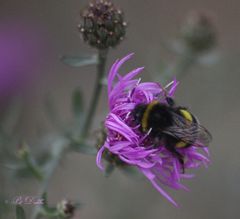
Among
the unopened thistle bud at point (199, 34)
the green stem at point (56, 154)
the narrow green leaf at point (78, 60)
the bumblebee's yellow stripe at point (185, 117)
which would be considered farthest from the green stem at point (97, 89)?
the unopened thistle bud at point (199, 34)

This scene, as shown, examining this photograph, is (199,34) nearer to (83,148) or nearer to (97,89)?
(97,89)

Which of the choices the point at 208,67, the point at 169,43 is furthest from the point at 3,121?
the point at 208,67

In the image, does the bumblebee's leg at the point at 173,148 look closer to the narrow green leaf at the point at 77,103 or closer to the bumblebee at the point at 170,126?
the bumblebee at the point at 170,126

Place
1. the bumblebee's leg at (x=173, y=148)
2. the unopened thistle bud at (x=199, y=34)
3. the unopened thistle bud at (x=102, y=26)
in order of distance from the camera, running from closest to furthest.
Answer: the bumblebee's leg at (x=173, y=148) → the unopened thistle bud at (x=102, y=26) → the unopened thistle bud at (x=199, y=34)

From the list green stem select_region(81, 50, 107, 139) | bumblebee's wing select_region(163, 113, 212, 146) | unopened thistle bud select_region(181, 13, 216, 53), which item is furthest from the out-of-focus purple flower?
unopened thistle bud select_region(181, 13, 216, 53)

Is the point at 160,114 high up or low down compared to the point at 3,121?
up

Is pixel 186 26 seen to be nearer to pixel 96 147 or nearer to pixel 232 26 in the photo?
pixel 96 147
